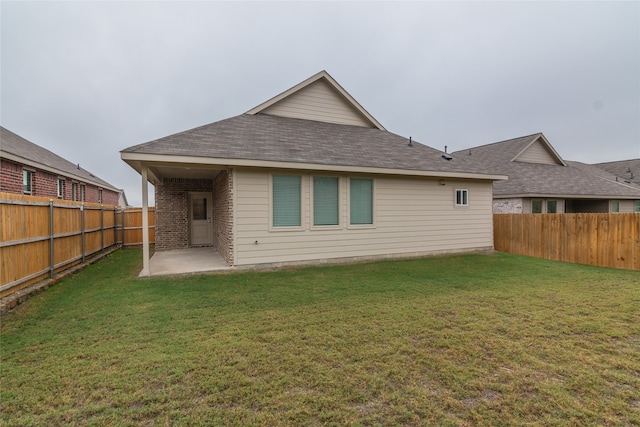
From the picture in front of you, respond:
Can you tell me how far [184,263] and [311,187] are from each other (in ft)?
14.2

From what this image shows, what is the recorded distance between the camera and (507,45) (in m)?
16.2

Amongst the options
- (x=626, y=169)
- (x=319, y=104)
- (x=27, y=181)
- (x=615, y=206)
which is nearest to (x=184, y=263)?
(x=319, y=104)

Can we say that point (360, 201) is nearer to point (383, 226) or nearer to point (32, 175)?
point (383, 226)

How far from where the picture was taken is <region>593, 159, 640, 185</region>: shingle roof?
2315cm

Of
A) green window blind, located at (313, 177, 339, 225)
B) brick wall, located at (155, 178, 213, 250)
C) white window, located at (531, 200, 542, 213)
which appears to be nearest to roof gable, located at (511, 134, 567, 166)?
white window, located at (531, 200, 542, 213)

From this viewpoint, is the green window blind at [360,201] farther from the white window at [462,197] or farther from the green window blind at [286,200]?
the white window at [462,197]

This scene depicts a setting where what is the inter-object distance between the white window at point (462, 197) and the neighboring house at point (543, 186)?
288 cm

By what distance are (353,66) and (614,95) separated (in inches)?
723

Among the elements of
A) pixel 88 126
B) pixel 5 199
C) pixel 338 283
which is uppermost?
pixel 88 126

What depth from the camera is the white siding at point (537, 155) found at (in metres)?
17.6

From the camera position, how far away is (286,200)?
26.8 ft

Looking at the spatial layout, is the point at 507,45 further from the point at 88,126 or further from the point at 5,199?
the point at 88,126

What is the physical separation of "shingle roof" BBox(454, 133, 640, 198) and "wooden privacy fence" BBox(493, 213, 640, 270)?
10.9ft

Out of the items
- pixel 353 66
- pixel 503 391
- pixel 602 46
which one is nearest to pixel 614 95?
pixel 602 46
